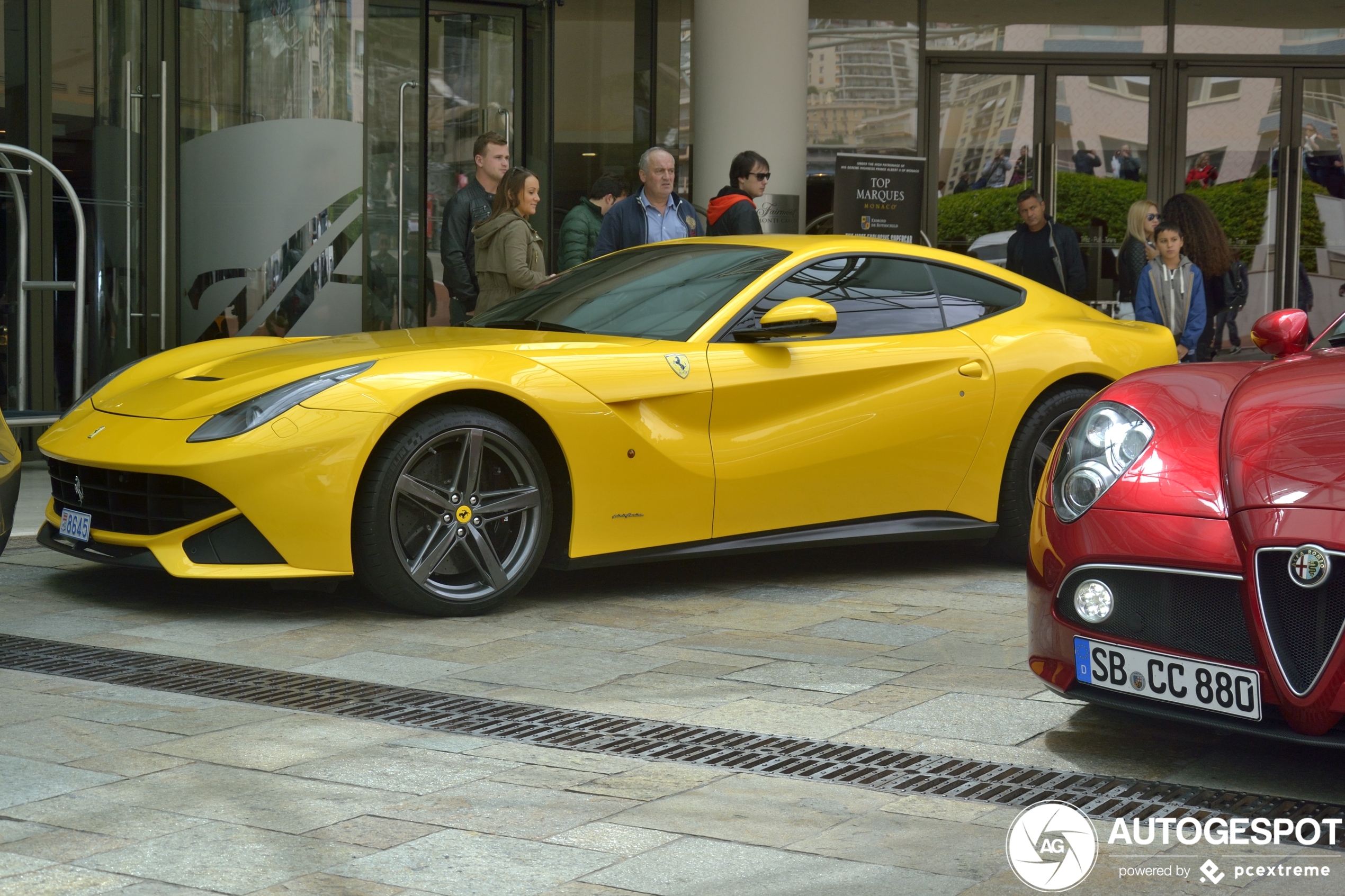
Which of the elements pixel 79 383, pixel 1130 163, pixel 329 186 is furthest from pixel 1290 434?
pixel 1130 163

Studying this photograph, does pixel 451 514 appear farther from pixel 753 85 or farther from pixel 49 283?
pixel 753 85

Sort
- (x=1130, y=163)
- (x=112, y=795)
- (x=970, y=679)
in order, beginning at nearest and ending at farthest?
1. (x=112, y=795)
2. (x=970, y=679)
3. (x=1130, y=163)

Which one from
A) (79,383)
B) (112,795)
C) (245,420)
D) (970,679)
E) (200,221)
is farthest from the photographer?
(200,221)

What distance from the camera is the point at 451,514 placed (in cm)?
539

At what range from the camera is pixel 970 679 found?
15.1 feet

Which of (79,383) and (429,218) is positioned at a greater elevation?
(429,218)

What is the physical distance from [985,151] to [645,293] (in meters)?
9.05

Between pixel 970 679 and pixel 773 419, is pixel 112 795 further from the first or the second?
pixel 773 419

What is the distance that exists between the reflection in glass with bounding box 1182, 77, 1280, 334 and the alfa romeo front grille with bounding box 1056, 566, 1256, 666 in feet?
39.6

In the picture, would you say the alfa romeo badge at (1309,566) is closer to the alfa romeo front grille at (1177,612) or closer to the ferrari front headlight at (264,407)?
the alfa romeo front grille at (1177,612)

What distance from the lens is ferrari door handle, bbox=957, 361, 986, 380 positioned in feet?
20.7

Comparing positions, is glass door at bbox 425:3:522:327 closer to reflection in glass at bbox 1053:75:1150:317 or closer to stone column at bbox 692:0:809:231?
stone column at bbox 692:0:809:231

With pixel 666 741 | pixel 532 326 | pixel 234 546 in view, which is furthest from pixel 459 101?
pixel 666 741

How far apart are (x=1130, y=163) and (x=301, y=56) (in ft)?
26.1
